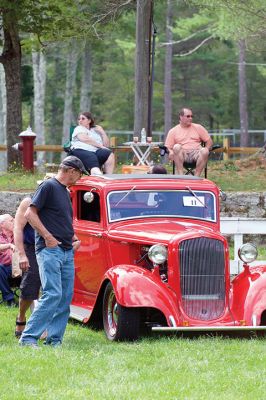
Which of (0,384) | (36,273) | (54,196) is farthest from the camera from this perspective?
(36,273)

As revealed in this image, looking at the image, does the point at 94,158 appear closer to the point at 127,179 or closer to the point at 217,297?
the point at 127,179

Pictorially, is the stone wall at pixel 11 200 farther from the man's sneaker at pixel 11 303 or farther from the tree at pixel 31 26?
the tree at pixel 31 26

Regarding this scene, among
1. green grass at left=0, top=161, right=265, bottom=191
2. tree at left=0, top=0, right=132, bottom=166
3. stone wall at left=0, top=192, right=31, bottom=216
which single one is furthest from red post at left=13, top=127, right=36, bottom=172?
stone wall at left=0, top=192, right=31, bottom=216

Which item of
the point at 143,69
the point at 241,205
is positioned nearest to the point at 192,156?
the point at 241,205

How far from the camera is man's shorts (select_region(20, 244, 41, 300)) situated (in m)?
10.8

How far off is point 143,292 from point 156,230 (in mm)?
1025

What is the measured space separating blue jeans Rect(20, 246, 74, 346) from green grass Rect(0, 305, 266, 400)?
21cm

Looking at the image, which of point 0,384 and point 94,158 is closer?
point 0,384

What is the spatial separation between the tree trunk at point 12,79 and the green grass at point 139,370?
11.7 meters

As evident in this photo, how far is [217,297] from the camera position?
10.9 meters

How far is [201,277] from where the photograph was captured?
10.9 meters

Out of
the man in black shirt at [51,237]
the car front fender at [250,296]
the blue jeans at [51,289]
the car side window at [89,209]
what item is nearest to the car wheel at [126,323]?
the blue jeans at [51,289]

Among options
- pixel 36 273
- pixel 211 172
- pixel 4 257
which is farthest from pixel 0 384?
pixel 211 172

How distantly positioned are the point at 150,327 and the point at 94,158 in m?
5.39
